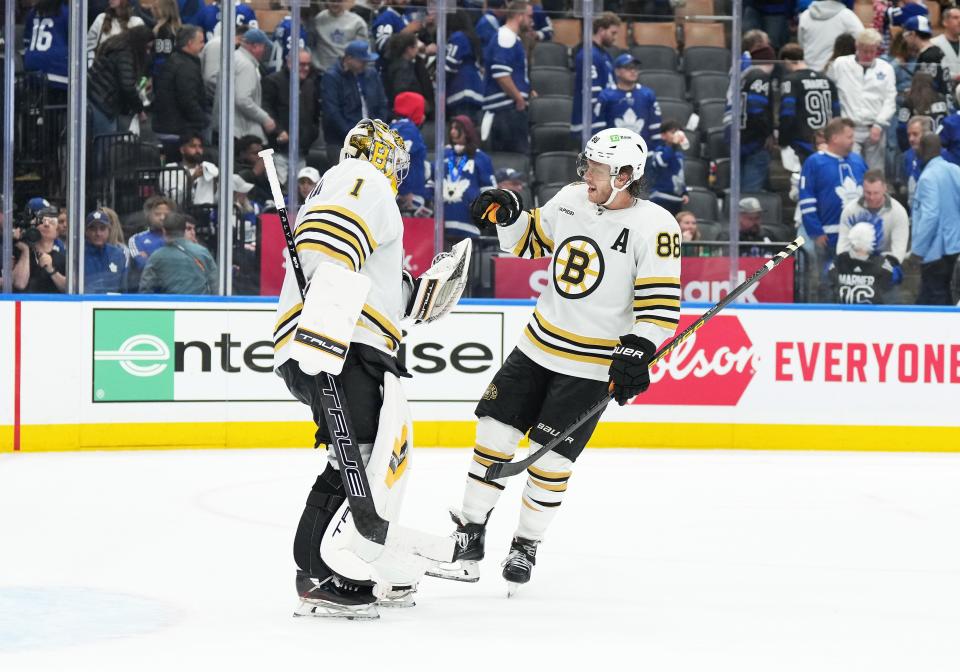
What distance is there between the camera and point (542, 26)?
302 inches

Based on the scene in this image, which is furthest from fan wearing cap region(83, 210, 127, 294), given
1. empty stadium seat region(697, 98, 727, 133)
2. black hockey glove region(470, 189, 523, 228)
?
black hockey glove region(470, 189, 523, 228)

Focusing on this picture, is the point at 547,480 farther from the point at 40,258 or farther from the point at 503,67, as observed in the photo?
the point at 503,67

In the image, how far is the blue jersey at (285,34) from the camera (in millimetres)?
7301

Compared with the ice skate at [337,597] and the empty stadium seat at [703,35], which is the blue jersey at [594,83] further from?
the ice skate at [337,597]

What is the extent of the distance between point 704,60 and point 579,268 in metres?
4.17

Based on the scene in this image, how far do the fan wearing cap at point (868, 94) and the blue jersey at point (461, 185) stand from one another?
202 cm

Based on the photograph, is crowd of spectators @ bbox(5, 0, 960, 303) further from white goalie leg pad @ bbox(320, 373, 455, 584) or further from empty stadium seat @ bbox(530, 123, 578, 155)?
white goalie leg pad @ bbox(320, 373, 455, 584)

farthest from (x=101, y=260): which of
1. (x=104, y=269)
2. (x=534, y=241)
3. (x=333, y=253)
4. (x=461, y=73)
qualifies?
(x=333, y=253)

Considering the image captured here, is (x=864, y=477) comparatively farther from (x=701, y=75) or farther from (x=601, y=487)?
(x=701, y=75)

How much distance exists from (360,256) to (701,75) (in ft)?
16.0

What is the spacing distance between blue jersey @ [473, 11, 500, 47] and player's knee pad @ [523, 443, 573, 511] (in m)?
4.16

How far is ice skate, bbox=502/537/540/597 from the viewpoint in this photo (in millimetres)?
3760

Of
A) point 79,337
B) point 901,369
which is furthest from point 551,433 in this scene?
point 901,369

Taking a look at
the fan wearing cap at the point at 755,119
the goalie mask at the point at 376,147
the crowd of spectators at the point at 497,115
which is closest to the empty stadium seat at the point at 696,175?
the crowd of spectators at the point at 497,115
